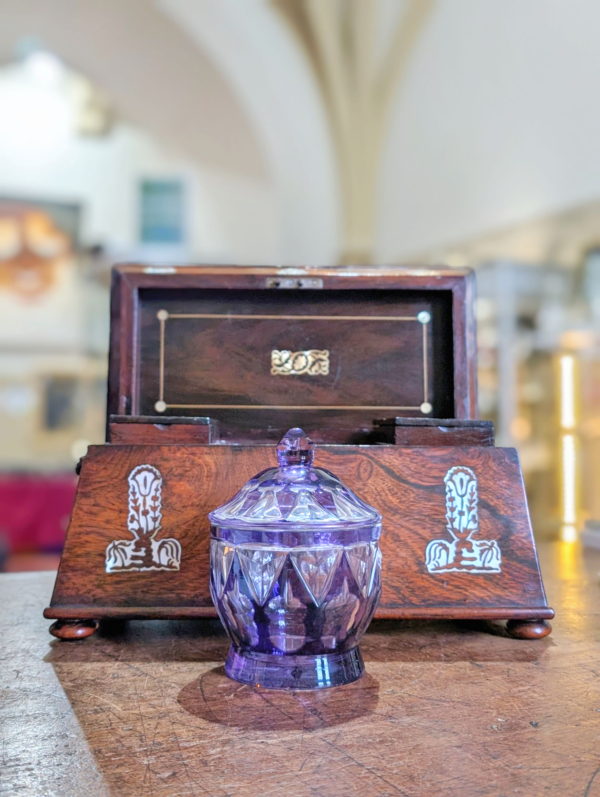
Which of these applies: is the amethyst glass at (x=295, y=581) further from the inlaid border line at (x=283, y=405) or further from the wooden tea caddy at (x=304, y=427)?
the inlaid border line at (x=283, y=405)

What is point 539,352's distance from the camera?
3332 millimetres

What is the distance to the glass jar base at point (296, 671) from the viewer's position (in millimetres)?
521

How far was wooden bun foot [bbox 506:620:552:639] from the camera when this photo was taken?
653mm

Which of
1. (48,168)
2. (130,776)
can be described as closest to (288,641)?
(130,776)

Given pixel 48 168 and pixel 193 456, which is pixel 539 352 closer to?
pixel 193 456

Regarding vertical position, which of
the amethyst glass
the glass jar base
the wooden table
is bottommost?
the wooden table

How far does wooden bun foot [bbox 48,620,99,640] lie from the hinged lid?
0.20 metres

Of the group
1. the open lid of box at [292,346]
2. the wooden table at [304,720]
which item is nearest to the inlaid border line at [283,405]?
the open lid of box at [292,346]

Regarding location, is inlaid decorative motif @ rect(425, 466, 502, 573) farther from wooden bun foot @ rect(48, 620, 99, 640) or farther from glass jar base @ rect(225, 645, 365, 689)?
wooden bun foot @ rect(48, 620, 99, 640)

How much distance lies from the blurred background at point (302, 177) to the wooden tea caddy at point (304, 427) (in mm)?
819

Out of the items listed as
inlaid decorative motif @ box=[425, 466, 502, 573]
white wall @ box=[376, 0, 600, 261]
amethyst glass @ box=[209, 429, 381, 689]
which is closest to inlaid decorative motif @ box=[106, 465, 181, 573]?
amethyst glass @ box=[209, 429, 381, 689]

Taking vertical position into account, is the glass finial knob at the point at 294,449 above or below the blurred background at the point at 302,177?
below

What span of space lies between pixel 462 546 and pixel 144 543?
0.29 meters

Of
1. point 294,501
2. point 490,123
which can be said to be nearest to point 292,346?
point 294,501
